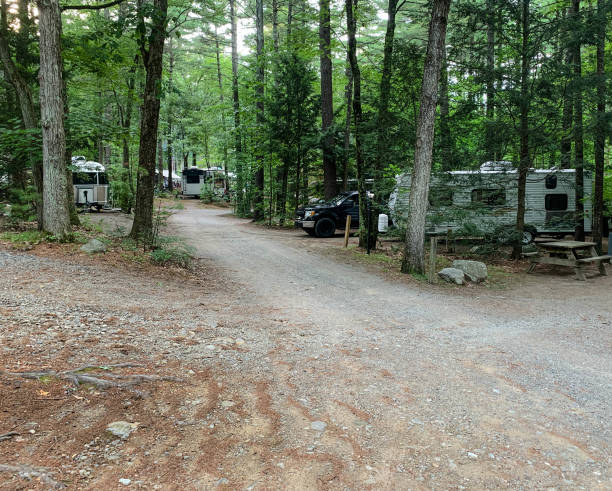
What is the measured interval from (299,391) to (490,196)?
42.1 ft

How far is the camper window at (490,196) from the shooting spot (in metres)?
13.6

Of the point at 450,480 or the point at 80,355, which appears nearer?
the point at 450,480

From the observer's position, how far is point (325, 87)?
18.9 metres

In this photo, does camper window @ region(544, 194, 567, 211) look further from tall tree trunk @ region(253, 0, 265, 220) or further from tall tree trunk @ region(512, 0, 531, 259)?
tall tree trunk @ region(253, 0, 265, 220)

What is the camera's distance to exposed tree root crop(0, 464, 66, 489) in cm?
227

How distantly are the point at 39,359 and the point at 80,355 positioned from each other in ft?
1.03

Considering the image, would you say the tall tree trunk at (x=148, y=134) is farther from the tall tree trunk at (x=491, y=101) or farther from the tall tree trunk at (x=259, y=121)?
the tall tree trunk at (x=259, y=121)

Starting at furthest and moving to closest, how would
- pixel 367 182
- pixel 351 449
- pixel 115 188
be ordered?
pixel 115 188
pixel 367 182
pixel 351 449

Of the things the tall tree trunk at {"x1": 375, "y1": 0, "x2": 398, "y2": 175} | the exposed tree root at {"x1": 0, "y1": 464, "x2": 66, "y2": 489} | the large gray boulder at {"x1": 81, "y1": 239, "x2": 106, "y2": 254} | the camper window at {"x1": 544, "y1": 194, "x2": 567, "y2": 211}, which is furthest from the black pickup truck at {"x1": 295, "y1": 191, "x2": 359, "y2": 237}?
the exposed tree root at {"x1": 0, "y1": 464, "x2": 66, "y2": 489}

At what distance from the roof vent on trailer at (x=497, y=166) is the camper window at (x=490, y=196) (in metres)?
0.71

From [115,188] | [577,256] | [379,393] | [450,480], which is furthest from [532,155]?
[115,188]

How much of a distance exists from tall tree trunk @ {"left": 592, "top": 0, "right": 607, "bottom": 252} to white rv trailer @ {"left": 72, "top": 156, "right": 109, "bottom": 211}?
21.0m

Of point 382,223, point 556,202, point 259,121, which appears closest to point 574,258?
point 382,223

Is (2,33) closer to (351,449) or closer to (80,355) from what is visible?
(80,355)
